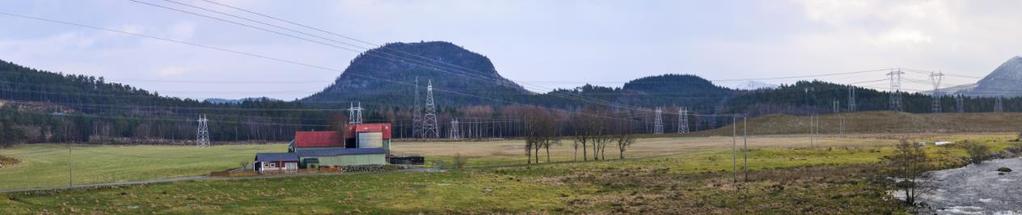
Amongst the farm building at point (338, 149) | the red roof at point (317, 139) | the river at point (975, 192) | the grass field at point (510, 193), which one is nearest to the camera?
the river at point (975, 192)

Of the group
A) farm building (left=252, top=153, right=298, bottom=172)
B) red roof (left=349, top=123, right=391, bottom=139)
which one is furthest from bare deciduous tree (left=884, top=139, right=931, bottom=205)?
red roof (left=349, top=123, right=391, bottom=139)

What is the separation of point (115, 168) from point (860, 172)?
228ft

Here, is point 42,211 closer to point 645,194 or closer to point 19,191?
point 19,191

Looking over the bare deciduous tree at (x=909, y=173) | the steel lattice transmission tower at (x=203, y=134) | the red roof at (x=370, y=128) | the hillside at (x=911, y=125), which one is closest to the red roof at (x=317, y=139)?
the red roof at (x=370, y=128)

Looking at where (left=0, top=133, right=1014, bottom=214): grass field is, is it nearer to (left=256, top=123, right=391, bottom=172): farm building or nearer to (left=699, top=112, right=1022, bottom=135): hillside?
(left=256, top=123, right=391, bottom=172): farm building

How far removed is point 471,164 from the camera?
3169 inches

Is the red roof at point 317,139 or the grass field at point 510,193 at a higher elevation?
the red roof at point 317,139

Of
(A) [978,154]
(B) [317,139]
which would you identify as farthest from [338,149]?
(A) [978,154]

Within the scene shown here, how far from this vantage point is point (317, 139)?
3492 inches

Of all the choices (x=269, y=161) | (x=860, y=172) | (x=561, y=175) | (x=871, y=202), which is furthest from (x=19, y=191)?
(x=860, y=172)

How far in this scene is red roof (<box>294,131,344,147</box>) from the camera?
86938 mm

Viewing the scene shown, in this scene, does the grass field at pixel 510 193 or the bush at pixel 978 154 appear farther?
the bush at pixel 978 154

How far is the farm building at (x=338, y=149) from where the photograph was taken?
74.0m

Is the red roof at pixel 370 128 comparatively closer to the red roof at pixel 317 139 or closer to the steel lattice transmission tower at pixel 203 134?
the red roof at pixel 317 139
